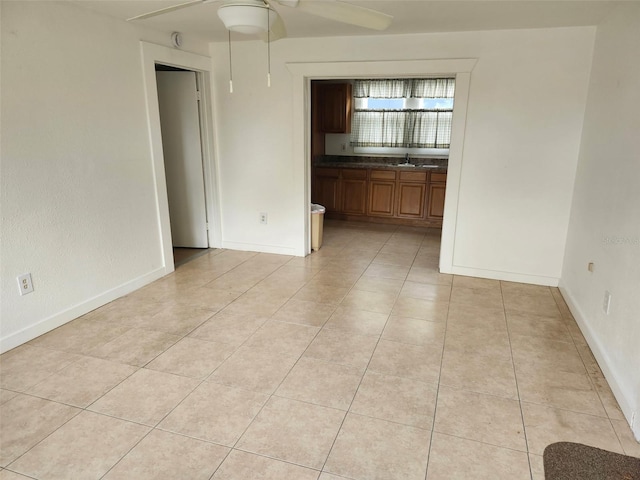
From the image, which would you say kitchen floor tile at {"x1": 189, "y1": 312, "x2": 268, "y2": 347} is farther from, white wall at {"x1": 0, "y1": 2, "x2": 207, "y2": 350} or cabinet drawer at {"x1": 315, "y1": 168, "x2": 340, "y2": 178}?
cabinet drawer at {"x1": 315, "y1": 168, "x2": 340, "y2": 178}

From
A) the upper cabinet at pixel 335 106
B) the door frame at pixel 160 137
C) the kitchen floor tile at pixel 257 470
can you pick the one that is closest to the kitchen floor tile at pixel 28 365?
the kitchen floor tile at pixel 257 470

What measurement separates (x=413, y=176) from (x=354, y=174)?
0.86m

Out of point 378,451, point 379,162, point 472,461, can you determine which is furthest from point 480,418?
point 379,162

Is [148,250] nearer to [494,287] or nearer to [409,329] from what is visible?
[409,329]

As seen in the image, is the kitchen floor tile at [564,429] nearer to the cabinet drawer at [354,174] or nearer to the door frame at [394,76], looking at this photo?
the door frame at [394,76]

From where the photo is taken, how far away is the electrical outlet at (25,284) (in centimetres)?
261

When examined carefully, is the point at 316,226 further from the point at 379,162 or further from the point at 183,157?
the point at 379,162

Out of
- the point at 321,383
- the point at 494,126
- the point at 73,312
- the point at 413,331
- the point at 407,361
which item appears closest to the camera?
the point at 321,383

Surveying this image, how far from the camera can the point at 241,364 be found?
8.06 feet

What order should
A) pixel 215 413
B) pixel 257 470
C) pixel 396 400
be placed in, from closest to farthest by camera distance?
pixel 257 470
pixel 215 413
pixel 396 400

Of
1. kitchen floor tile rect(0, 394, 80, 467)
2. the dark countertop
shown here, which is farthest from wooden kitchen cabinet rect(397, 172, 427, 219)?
kitchen floor tile rect(0, 394, 80, 467)

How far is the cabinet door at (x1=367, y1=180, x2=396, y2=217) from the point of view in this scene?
6.00 m

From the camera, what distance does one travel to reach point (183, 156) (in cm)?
448

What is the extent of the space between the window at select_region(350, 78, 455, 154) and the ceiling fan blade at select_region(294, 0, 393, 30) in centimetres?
420
